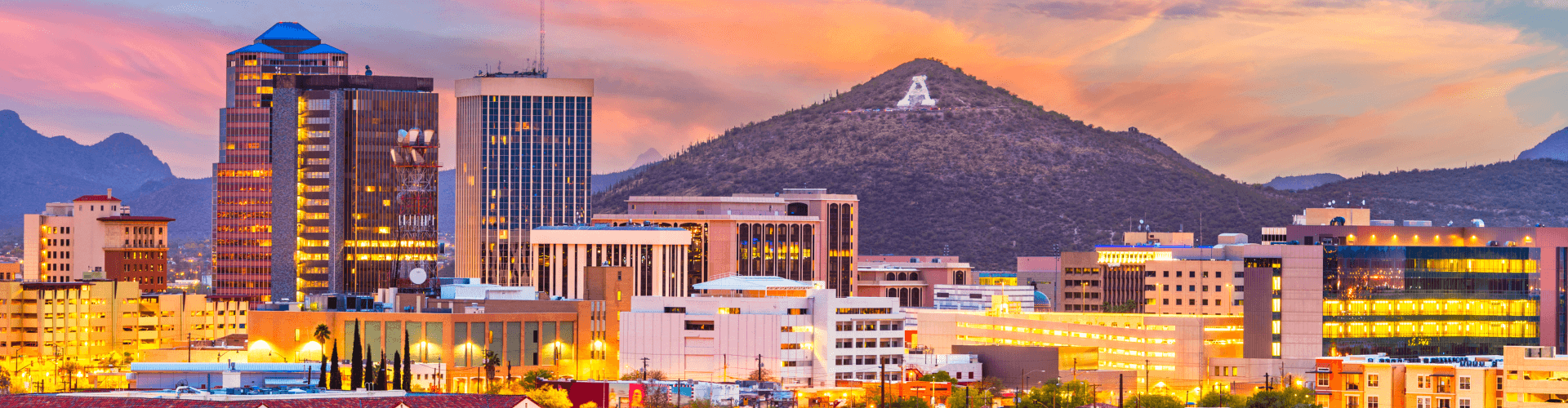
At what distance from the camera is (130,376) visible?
196m

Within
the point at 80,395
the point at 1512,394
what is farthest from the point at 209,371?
the point at 1512,394

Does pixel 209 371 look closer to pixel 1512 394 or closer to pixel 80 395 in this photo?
pixel 80 395

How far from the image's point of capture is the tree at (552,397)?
171m

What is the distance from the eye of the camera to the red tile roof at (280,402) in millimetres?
132875

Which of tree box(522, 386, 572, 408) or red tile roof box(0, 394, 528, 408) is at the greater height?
red tile roof box(0, 394, 528, 408)

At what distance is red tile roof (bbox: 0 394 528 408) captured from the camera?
436ft

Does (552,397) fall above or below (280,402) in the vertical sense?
below

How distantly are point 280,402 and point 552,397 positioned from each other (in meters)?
42.3

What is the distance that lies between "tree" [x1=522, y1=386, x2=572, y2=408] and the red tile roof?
24968 mm

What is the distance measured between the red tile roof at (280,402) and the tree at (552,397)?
2497 cm

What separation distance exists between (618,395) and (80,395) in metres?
59.1

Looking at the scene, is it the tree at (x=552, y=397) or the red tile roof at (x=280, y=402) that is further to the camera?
the tree at (x=552, y=397)

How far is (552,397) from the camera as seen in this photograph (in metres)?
175

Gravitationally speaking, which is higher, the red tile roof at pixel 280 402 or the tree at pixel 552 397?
the red tile roof at pixel 280 402
